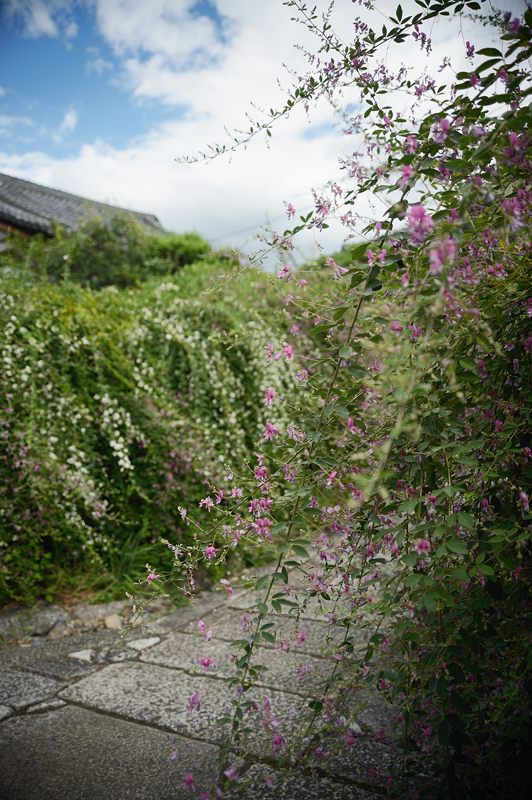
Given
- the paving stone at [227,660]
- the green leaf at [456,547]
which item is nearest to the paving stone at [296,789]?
the paving stone at [227,660]

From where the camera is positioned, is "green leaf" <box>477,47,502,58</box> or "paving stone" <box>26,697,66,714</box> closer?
"green leaf" <box>477,47,502,58</box>

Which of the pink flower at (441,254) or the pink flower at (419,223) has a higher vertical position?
the pink flower at (419,223)

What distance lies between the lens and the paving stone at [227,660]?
7.24 feet

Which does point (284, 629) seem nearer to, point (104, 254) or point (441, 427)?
point (441, 427)

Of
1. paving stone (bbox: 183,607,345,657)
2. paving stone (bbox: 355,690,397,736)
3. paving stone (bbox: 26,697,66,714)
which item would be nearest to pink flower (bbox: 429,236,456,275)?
paving stone (bbox: 355,690,397,736)

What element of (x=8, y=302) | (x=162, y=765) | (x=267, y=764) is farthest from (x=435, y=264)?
(x=8, y=302)

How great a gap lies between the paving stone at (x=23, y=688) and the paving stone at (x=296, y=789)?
0.99m

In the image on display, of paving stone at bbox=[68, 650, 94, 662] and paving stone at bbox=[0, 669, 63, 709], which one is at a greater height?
paving stone at bbox=[0, 669, 63, 709]

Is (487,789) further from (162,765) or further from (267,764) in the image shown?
(162,765)

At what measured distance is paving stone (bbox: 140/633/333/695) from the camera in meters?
2.21

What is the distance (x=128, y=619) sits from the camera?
10.1ft

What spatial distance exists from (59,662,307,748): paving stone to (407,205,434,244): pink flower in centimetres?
156

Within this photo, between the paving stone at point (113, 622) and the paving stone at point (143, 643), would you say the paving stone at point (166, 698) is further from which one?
the paving stone at point (113, 622)

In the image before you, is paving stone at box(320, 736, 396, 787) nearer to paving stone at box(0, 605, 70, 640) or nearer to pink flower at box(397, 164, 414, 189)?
pink flower at box(397, 164, 414, 189)
